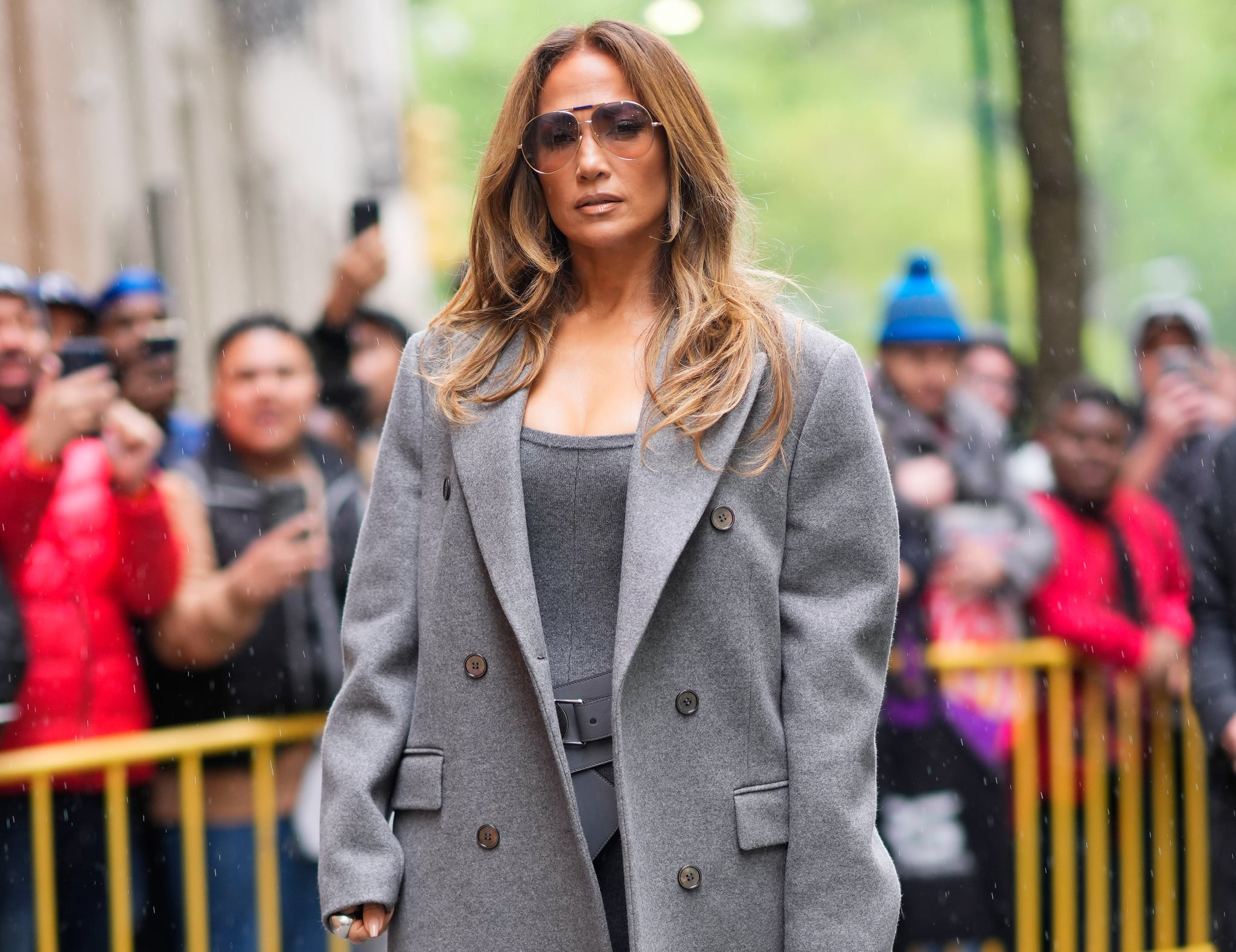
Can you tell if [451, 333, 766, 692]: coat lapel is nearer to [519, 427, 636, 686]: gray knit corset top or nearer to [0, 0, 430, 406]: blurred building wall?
[519, 427, 636, 686]: gray knit corset top

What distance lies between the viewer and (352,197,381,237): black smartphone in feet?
16.6

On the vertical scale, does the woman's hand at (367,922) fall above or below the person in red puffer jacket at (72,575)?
below

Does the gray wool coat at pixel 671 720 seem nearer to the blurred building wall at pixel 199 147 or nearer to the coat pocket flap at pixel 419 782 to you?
the coat pocket flap at pixel 419 782

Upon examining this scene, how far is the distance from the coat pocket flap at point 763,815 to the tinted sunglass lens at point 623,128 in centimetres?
116

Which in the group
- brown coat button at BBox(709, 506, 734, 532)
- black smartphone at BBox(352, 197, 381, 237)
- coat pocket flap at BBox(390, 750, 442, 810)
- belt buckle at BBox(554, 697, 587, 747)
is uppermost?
black smartphone at BBox(352, 197, 381, 237)

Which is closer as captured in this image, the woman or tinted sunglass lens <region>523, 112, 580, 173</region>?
the woman

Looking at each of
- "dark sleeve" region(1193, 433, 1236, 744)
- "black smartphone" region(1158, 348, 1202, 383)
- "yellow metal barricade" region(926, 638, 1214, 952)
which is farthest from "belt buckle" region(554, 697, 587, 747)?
"black smartphone" region(1158, 348, 1202, 383)

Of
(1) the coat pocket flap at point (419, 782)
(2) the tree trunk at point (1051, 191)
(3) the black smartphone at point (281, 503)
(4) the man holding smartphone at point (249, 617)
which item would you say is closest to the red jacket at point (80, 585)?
(4) the man holding smartphone at point (249, 617)

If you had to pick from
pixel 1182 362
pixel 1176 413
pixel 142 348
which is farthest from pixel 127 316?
pixel 1182 362

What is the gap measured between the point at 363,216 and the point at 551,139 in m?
2.51

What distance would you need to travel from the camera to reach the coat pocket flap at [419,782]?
261 cm

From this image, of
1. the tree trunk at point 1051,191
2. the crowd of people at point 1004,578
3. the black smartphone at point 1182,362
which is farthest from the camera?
the tree trunk at point 1051,191

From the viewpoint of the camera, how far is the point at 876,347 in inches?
211

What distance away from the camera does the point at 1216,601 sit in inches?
166
